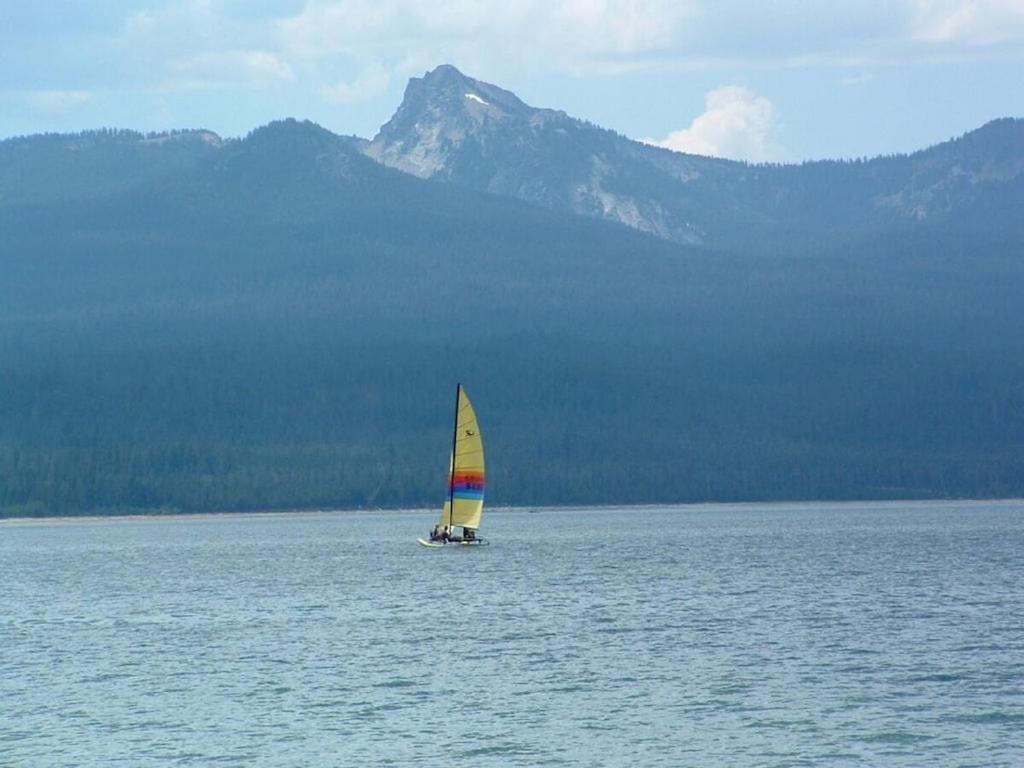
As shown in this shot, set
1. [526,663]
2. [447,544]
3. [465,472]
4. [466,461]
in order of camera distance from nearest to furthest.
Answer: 1. [526,663]
2. [466,461]
3. [465,472]
4. [447,544]

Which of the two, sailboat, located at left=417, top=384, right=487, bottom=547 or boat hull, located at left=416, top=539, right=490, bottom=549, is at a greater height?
sailboat, located at left=417, top=384, right=487, bottom=547

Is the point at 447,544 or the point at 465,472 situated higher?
the point at 465,472

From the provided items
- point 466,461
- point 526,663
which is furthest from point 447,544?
point 526,663

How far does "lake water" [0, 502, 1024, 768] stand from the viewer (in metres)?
48.3

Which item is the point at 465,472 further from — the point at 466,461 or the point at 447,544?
the point at 447,544

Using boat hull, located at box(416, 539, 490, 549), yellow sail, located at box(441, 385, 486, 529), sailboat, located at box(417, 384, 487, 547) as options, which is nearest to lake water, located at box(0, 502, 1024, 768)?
sailboat, located at box(417, 384, 487, 547)

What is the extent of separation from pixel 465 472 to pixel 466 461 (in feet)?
2.90

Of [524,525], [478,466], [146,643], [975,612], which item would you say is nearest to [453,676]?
[146,643]

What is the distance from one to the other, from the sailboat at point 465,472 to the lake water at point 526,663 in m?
3.78

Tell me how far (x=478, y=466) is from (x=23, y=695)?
55.1 meters

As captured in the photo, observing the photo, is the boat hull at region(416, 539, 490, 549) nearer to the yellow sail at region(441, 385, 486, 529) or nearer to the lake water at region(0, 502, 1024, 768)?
the yellow sail at region(441, 385, 486, 529)

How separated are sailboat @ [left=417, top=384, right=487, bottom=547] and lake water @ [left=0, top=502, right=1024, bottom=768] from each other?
3.78 meters

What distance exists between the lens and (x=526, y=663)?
62406mm

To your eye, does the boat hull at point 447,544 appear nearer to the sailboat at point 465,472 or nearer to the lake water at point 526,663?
the sailboat at point 465,472
